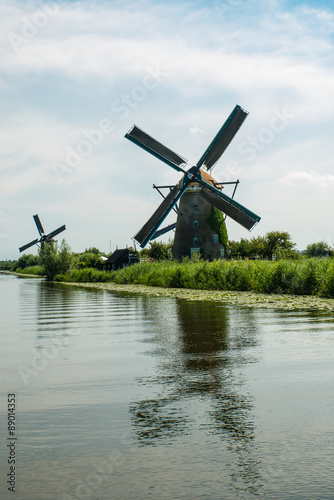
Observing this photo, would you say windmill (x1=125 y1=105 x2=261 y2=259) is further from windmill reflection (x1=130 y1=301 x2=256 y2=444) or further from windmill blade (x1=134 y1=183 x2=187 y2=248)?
windmill reflection (x1=130 y1=301 x2=256 y2=444)

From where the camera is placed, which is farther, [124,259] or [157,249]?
[124,259]

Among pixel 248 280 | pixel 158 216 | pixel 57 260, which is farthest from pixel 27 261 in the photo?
pixel 248 280

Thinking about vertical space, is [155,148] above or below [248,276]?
above

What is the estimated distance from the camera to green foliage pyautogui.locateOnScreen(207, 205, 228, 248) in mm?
42000

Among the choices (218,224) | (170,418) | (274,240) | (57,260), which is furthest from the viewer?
(57,260)

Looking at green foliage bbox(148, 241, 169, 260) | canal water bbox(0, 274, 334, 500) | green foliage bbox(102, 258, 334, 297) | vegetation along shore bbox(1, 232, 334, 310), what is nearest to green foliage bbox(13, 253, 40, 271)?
green foliage bbox(148, 241, 169, 260)

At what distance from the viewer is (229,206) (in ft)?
130

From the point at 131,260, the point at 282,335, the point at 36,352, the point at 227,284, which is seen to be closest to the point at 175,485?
the point at 36,352

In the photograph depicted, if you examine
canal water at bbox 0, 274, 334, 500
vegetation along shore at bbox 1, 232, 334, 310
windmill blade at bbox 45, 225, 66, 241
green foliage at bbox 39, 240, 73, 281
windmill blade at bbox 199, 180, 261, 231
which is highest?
windmill blade at bbox 45, 225, 66, 241

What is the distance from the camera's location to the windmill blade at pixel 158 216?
4112 centimetres

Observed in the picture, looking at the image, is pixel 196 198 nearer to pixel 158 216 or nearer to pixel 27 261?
pixel 158 216

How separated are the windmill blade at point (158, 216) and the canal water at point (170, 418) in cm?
3008

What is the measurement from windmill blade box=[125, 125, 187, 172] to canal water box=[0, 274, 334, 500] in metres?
31.4

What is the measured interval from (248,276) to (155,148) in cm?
1800
